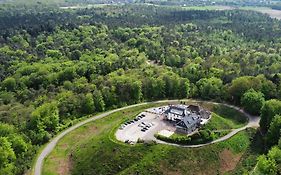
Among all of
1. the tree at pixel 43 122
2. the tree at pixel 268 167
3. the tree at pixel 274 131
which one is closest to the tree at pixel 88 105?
the tree at pixel 43 122

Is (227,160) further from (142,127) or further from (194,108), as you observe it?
(142,127)

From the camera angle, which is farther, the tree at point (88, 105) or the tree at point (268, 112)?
the tree at point (88, 105)

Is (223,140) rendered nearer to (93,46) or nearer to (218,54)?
(218,54)

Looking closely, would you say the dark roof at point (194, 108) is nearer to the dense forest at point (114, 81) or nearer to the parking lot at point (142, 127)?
the parking lot at point (142, 127)

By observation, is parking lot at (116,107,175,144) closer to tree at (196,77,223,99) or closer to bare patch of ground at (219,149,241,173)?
bare patch of ground at (219,149,241,173)

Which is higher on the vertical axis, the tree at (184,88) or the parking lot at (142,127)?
the parking lot at (142,127)

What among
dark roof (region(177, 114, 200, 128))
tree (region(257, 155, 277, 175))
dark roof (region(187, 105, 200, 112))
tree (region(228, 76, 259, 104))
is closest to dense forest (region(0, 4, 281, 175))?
tree (region(257, 155, 277, 175))

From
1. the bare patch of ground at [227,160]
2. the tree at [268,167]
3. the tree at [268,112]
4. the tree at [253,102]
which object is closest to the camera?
the tree at [268,167]
